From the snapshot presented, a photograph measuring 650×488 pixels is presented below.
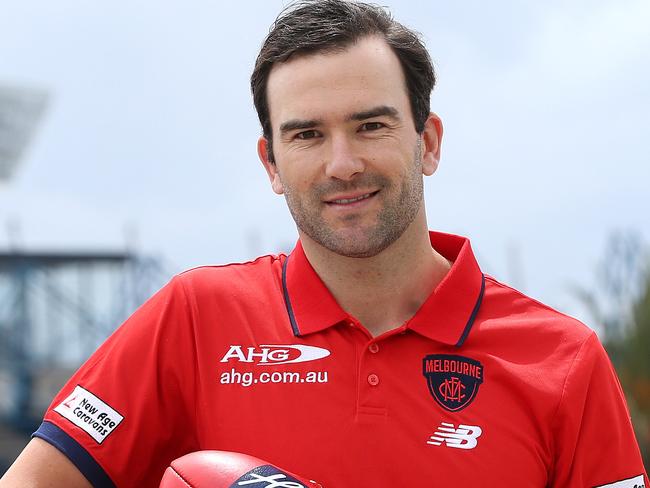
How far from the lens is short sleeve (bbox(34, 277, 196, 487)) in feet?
6.61

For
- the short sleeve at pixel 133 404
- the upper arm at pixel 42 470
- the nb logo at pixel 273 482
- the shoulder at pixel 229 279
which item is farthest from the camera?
the shoulder at pixel 229 279

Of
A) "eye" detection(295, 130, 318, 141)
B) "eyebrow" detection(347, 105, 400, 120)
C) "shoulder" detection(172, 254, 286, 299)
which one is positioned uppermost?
"eyebrow" detection(347, 105, 400, 120)

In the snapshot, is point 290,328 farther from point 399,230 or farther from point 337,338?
point 399,230

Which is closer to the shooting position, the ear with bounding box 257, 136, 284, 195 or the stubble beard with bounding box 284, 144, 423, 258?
the stubble beard with bounding box 284, 144, 423, 258

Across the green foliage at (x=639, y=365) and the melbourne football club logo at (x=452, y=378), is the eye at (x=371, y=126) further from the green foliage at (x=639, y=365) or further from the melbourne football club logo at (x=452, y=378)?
the green foliage at (x=639, y=365)

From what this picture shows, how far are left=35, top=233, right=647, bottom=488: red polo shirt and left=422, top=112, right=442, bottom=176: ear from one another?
0.86 ft

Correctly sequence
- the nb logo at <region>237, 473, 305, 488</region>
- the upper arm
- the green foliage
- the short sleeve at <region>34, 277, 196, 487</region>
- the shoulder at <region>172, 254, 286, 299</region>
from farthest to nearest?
1. the green foliage
2. the shoulder at <region>172, 254, 286, 299</region>
3. the short sleeve at <region>34, 277, 196, 487</region>
4. the upper arm
5. the nb logo at <region>237, 473, 305, 488</region>

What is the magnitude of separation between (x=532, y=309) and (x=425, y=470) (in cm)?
41

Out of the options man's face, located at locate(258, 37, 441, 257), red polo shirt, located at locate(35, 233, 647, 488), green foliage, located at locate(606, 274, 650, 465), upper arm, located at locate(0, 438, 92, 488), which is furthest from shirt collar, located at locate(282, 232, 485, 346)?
green foliage, located at locate(606, 274, 650, 465)

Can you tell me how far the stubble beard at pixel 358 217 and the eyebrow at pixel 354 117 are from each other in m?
0.10

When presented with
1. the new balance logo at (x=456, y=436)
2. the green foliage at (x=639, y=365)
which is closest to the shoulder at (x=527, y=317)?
the new balance logo at (x=456, y=436)

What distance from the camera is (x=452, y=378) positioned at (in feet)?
6.64

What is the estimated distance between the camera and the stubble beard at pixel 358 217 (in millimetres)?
1964

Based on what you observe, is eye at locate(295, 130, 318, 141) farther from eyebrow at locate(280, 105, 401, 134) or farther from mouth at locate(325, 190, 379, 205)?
mouth at locate(325, 190, 379, 205)
